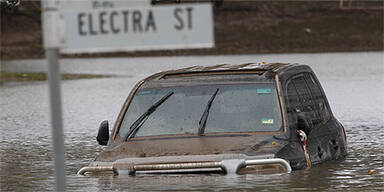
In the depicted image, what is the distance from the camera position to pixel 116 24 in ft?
20.3

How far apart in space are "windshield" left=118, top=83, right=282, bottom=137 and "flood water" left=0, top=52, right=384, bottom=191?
2.08 ft

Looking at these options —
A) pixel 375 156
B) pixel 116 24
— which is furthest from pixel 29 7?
pixel 116 24

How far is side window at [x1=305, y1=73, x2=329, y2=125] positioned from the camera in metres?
11.9

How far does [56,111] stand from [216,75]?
5433 mm

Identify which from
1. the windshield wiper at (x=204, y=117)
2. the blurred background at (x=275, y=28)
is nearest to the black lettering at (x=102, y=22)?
the windshield wiper at (x=204, y=117)

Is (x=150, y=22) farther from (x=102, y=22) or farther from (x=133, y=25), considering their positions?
(x=102, y=22)

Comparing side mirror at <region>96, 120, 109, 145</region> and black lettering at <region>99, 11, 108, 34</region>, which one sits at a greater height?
black lettering at <region>99, 11, 108, 34</region>

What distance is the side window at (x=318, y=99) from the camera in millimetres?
11867

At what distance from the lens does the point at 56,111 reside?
5707 millimetres

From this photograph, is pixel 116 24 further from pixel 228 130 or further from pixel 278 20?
pixel 278 20

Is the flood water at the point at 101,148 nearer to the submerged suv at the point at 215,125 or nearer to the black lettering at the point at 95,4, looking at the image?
the submerged suv at the point at 215,125

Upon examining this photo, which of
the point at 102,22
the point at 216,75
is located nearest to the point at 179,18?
the point at 102,22

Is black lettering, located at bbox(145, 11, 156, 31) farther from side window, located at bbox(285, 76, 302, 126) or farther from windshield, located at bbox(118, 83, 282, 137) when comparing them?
side window, located at bbox(285, 76, 302, 126)

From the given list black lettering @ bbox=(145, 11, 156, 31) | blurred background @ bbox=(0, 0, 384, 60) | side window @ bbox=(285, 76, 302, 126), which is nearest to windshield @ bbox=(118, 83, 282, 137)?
side window @ bbox=(285, 76, 302, 126)
